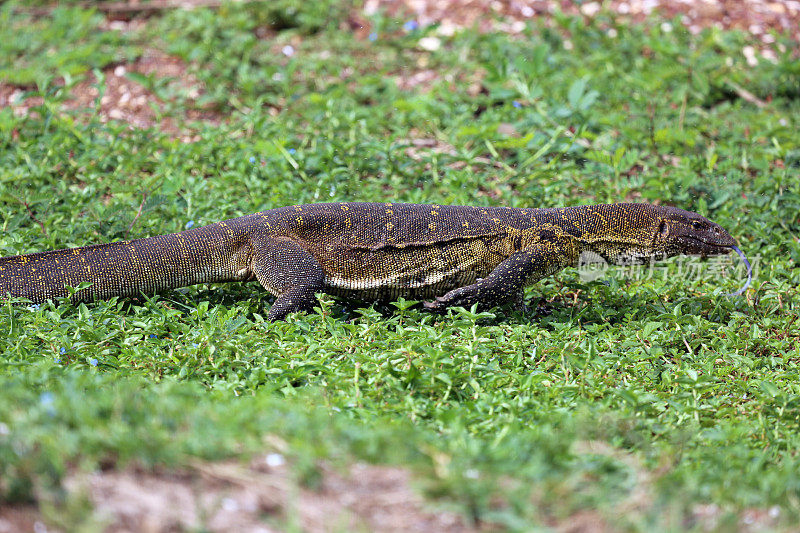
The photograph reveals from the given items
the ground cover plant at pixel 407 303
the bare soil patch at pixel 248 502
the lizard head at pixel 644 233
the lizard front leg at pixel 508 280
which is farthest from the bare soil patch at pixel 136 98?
the bare soil patch at pixel 248 502

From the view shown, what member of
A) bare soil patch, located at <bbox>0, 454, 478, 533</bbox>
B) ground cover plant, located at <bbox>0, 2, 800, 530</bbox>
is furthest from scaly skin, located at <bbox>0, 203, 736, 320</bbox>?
bare soil patch, located at <bbox>0, 454, 478, 533</bbox>

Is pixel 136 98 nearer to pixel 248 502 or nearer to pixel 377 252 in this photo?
pixel 377 252

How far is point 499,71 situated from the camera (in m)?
8.80

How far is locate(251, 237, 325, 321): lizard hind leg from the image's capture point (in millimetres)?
4988

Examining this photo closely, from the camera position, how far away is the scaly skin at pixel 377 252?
16.3 ft

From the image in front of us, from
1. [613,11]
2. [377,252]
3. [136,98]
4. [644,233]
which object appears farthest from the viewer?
[613,11]

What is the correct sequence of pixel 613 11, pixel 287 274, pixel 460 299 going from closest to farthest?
1. pixel 287 274
2. pixel 460 299
3. pixel 613 11

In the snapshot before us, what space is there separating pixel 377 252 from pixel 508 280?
2.79 ft

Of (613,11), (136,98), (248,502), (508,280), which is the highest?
(248,502)

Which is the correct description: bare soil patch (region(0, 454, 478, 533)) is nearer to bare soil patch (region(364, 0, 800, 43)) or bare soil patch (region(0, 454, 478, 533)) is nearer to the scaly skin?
A: the scaly skin

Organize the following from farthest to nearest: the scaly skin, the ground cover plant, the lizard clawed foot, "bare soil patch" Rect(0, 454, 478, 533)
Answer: the lizard clawed foot, the scaly skin, the ground cover plant, "bare soil patch" Rect(0, 454, 478, 533)

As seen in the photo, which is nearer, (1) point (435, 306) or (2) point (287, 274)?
(2) point (287, 274)

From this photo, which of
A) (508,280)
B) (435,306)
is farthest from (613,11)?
(435,306)

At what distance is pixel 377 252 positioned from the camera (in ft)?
17.4
